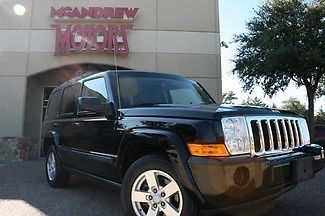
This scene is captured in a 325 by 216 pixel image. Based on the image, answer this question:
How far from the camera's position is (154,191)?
375cm

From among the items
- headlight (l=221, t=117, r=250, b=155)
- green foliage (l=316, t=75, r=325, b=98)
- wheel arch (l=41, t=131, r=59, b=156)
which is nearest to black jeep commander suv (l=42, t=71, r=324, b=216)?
headlight (l=221, t=117, r=250, b=155)

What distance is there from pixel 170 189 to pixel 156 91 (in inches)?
68.6

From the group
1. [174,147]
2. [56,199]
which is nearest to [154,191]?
[174,147]

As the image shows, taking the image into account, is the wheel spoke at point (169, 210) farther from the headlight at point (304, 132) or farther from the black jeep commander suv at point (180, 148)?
the headlight at point (304, 132)

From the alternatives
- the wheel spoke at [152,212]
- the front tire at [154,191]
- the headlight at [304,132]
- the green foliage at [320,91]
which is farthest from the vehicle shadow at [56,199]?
the green foliage at [320,91]

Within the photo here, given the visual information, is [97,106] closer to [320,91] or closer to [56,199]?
[56,199]

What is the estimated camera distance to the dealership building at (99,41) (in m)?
15.0

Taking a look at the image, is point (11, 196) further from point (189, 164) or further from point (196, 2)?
point (196, 2)

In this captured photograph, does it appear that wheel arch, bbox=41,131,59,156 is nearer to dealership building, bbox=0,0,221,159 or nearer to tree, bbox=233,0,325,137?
dealership building, bbox=0,0,221,159

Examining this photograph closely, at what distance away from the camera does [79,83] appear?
590cm

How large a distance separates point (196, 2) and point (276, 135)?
12859 mm

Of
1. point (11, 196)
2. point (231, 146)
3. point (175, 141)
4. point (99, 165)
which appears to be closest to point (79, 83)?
point (99, 165)

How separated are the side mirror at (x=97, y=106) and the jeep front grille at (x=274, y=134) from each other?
177cm

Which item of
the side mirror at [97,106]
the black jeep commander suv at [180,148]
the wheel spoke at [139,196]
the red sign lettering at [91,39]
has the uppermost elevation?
the red sign lettering at [91,39]
